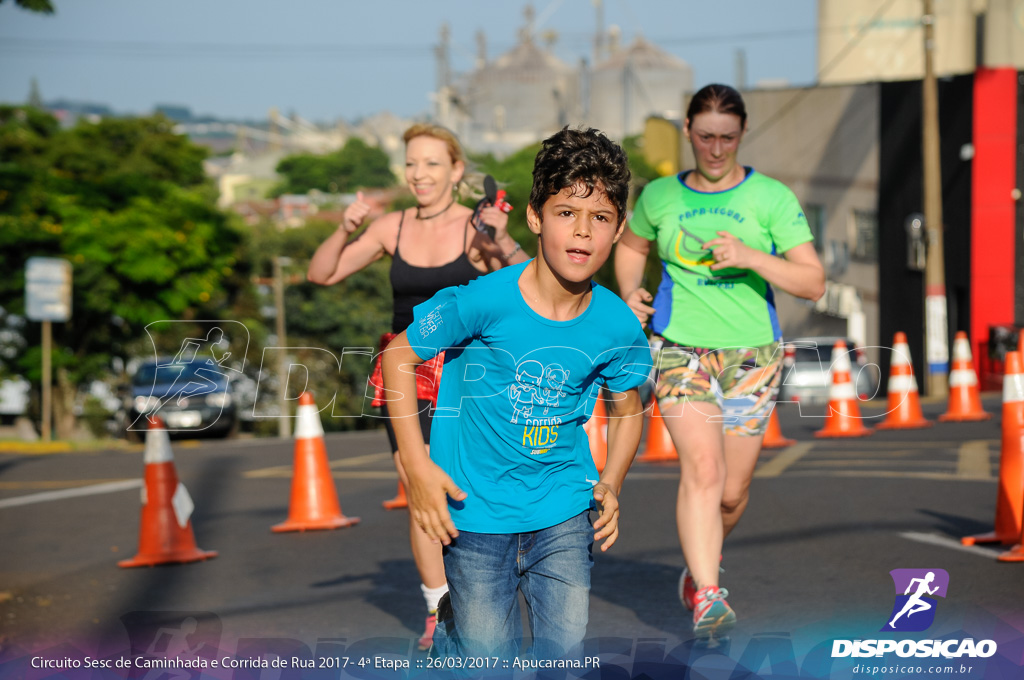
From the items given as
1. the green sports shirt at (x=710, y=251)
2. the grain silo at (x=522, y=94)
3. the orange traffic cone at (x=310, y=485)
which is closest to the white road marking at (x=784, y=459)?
the orange traffic cone at (x=310, y=485)

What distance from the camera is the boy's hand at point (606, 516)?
339 cm

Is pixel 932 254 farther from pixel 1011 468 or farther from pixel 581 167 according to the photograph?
pixel 581 167

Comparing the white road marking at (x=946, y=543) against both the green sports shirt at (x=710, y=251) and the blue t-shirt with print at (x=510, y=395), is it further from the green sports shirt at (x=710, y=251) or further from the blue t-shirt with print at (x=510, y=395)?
the blue t-shirt with print at (x=510, y=395)

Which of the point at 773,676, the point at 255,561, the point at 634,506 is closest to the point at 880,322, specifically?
the point at 634,506

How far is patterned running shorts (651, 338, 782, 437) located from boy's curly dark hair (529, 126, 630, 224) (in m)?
1.72

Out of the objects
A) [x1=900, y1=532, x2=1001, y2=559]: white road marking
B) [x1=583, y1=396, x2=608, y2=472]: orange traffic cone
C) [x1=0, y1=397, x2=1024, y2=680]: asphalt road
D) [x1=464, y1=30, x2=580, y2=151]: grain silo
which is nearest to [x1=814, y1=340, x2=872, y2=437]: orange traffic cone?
[x1=0, y1=397, x2=1024, y2=680]: asphalt road

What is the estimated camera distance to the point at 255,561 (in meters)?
7.47

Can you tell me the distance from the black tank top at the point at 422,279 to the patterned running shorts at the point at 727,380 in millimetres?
903

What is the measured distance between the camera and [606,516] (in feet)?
11.1

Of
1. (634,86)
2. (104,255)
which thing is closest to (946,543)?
(104,255)

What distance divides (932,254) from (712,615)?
20808 millimetres

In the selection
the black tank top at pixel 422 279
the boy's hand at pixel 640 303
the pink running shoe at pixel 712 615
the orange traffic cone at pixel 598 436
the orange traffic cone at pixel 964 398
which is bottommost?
the pink running shoe at pixel 712 615

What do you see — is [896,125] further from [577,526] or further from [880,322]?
[577,526]

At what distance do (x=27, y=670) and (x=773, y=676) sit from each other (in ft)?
9.09
